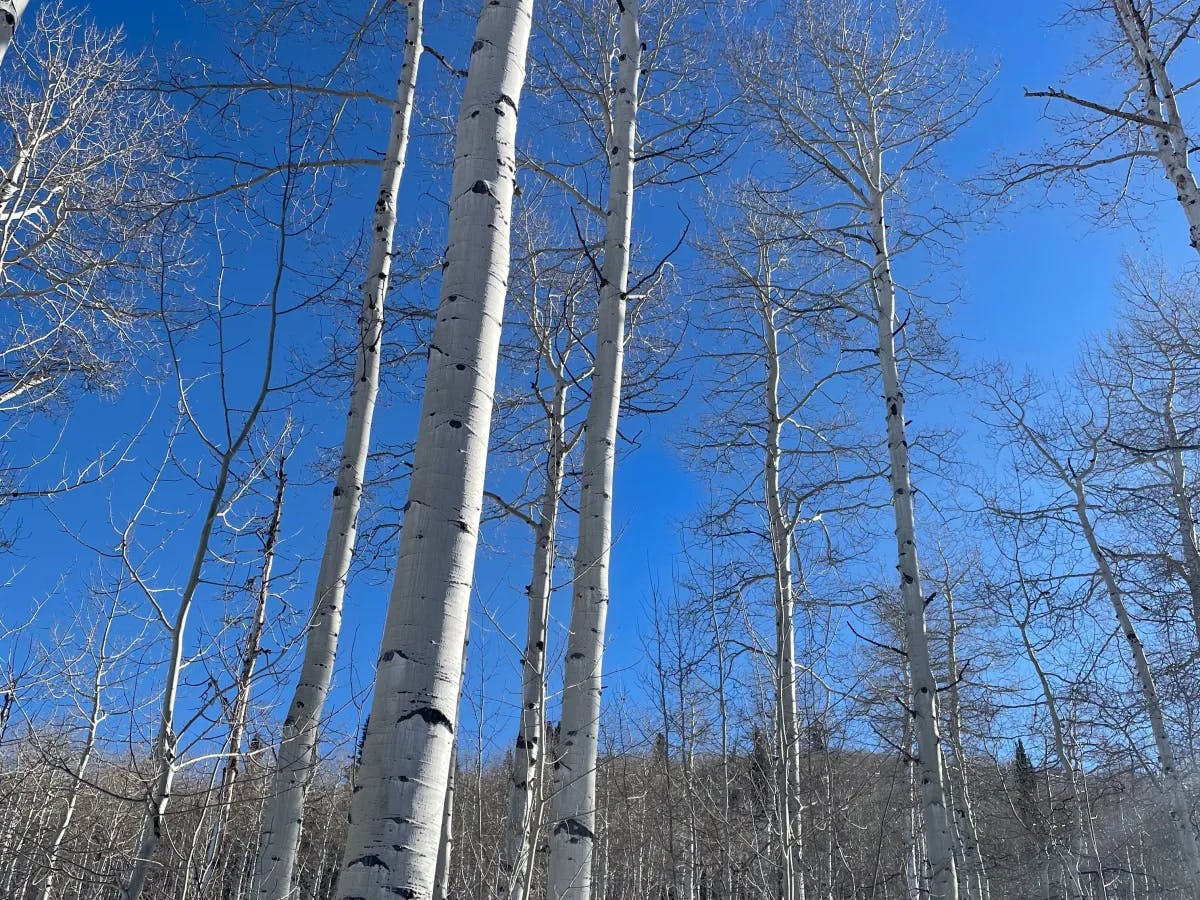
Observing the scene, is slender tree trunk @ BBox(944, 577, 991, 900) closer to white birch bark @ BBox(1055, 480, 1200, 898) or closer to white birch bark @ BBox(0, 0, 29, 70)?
white birch bark @ BBox(1055, 480, 1200, 898)

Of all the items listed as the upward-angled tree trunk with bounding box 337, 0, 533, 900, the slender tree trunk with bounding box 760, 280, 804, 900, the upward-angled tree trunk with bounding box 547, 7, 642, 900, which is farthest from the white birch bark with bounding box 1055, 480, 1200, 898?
the upward-angled tree trunk with bounding box 337, 0, 533, 900

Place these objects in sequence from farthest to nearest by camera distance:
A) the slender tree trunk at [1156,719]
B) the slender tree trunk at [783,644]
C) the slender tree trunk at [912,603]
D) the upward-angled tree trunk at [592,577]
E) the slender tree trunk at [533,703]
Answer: the slender tree trunk at [1156,719] < the slender tree trunk at [912,603] < the slender tree trunk at [783,644] < the upward-angled tree trunk at [592,577] < the slender tree trunk at [533,703]

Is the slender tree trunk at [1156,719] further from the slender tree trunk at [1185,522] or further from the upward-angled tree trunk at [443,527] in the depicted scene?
the upward-angled tree trunk at [443,527]

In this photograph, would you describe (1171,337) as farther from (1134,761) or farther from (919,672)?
(919,672)

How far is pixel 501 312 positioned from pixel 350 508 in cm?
279

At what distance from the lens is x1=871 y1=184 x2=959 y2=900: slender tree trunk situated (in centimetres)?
562

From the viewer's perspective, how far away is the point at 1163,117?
6109mm

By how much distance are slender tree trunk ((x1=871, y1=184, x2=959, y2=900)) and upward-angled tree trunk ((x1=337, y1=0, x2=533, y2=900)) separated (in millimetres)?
4827

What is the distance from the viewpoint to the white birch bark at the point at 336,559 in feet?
13.5

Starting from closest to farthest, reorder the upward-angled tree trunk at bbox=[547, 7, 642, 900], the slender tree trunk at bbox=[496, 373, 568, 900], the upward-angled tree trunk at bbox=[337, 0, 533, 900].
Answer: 1. the upward-angled tree trunk at bbox=[337, 0, 533, 900]
2. the slender tree trunk at bbox=[496, 373, 568, 900]
3. the upward-angled tree trunk at bbox=[547, 7, 642, 900]

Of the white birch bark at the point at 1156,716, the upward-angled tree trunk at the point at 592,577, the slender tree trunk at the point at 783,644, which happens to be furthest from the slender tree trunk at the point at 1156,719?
the upward-angled tree trunk at the point at 592,577

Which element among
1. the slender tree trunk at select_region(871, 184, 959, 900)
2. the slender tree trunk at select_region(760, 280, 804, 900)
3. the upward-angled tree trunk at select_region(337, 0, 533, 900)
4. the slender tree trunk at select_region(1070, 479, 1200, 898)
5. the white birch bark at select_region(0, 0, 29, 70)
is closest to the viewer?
the upward-angled tree trunk at select_region(337, 0, 533, 900)

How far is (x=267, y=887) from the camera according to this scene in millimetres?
4008

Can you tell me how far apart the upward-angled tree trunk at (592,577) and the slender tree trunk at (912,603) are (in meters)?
3.13
